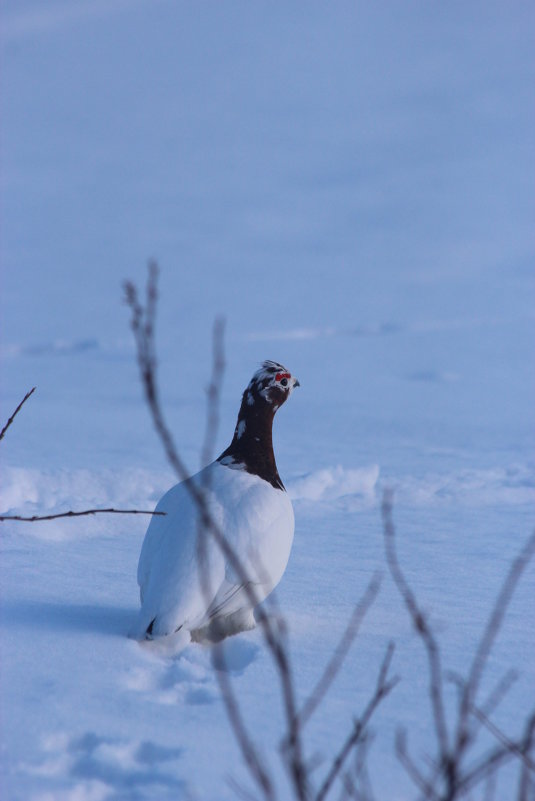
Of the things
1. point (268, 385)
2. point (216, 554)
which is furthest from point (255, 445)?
point (216, 554)

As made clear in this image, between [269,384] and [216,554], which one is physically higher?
[269,384]

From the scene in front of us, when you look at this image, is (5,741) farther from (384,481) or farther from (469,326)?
(469,326)

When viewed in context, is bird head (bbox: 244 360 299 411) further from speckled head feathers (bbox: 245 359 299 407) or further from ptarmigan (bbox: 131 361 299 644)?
ptarmigan (bbox: 131 361 299 644)

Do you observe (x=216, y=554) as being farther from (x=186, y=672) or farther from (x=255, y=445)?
(x=255, y=445)

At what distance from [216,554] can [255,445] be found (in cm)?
56

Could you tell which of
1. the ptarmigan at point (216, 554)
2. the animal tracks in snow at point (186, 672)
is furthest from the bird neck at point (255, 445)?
the animal tracks in snow at point (186, 672)

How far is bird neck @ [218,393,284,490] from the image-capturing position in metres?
2.91

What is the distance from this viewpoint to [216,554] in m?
2.48

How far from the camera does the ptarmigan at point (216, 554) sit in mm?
2385

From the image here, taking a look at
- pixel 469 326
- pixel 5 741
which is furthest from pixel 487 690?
pixel 469 326

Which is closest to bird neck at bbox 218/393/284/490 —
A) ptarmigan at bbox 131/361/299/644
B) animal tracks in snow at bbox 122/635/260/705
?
ptarmigan at bbox 131/361/299/644

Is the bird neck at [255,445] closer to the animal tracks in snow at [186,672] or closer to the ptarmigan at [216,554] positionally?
the ptarmigan at [216,554]

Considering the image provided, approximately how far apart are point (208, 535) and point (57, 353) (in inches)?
293

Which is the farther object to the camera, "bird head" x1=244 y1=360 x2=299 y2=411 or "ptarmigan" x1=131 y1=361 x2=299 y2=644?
"bird head" x1=244 y1=360 x2=299 y2=411
